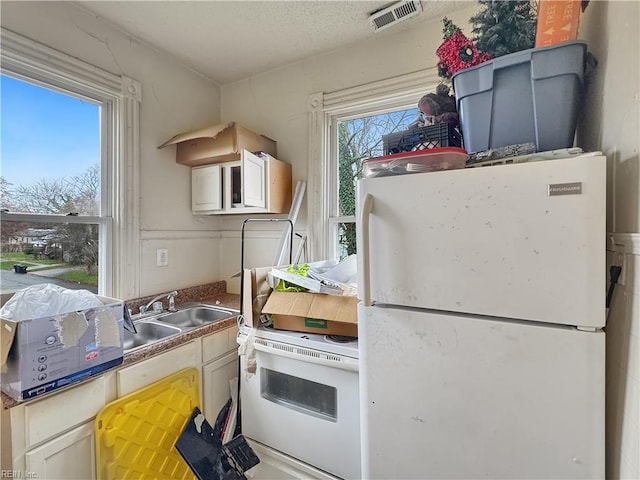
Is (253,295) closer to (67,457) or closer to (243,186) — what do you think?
(243,186)

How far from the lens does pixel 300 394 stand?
151 centimetres

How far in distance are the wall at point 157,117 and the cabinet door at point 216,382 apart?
0.71 m

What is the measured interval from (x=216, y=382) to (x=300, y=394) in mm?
597

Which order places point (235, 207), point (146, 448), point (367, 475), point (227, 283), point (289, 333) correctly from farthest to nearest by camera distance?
point (227, 283), point (235, 207), point (289, 333), point (146, 448), point (367, 475)

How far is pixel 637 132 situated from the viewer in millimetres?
707

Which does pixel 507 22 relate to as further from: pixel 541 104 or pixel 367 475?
pixel 367 475

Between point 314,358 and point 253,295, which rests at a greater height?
point 253,295

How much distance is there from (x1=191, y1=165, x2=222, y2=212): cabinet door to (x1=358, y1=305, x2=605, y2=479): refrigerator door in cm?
159

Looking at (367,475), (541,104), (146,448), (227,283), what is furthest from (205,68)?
(367,475)

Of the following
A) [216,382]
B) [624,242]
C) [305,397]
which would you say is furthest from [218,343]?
[624,242]

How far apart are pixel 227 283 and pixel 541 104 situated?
234cm

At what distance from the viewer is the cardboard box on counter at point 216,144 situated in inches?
78.7

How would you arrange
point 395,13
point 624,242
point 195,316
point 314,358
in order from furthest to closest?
point 195,316
point 395,13
point 314,358
point 624,242

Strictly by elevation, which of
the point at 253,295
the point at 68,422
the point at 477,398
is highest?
the point at 253,295
